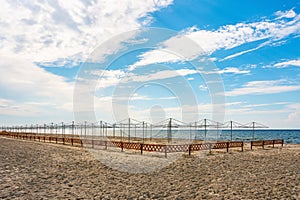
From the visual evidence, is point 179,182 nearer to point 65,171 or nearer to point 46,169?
point 65,171

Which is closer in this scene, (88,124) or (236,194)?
(236,194)

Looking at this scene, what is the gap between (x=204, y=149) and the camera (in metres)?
22.7

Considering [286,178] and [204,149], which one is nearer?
[286,178]

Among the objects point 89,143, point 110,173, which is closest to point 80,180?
point 110,173

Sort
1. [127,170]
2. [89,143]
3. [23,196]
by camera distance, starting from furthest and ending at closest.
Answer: [89,143] → [127,170] → [23,196]

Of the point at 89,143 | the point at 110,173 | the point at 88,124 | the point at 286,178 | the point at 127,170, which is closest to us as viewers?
the point at 286,178

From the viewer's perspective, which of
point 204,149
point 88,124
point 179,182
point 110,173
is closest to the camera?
point 179,182

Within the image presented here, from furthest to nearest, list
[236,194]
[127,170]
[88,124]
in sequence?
[88,124] < [127,170] < [236,194]

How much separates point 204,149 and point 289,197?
567 inches

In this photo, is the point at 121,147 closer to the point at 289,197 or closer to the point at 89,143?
the point at 89,143

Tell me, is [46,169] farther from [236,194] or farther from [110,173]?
[236,194]

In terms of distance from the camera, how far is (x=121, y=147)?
2405 cm

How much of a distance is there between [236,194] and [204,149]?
14.1 m

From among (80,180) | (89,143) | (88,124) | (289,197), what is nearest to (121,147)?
(89,143)
